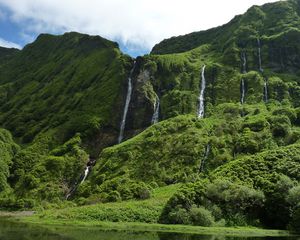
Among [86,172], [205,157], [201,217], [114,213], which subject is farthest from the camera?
[86,172]

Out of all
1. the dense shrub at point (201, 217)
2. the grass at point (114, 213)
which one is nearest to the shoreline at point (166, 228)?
the grass at point (114, 213)

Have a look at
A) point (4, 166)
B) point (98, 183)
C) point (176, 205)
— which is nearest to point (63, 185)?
point (98, 183)

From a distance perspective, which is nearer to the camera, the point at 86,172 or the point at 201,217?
the point at 201,217

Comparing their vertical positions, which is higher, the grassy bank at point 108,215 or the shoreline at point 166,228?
the grassy bank at point 108,215

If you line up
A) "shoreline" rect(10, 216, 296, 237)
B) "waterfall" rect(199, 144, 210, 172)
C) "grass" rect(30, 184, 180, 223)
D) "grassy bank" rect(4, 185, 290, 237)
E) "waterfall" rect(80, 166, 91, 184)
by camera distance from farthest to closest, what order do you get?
"waterfall" rect(80, 166, 91, 184), "waterfall" rect(199, 144, 210, 172), "grass" rect(30, 184, 180, 223), "grassy bank" rect(4, 185, 290, 237), "shoreline" rect(10, 216, 296, 237)

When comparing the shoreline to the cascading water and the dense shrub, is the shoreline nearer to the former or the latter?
the dense shrub

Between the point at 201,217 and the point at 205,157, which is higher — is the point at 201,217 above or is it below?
below

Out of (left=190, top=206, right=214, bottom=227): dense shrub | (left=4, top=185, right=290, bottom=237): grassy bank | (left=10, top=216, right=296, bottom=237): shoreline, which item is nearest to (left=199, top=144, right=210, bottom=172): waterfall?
(left=4, top=185, right=290, bottom=237): grassy bank

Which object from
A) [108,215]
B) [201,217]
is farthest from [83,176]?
[201,217]

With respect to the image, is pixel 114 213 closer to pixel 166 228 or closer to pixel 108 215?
pixel 108 215

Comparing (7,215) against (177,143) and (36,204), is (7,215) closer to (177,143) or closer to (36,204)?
(36,204)

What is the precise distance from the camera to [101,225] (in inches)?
3920

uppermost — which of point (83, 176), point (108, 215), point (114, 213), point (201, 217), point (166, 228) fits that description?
point (83, 176)

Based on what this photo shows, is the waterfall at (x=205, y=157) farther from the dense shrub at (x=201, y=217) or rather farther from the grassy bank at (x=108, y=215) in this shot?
the dense shrub at (x=201, y=217)
